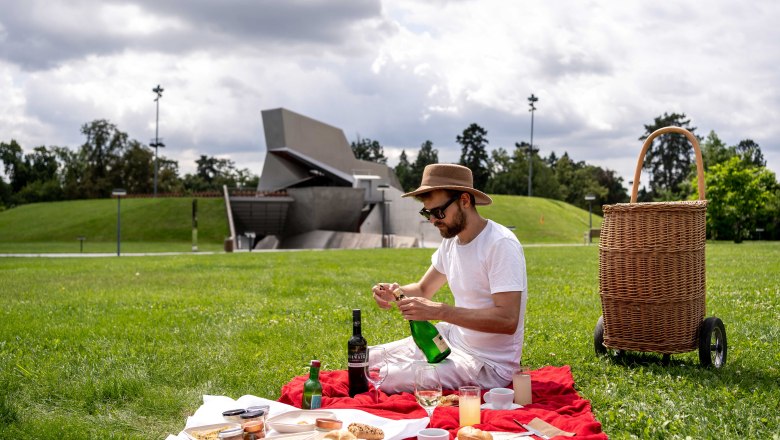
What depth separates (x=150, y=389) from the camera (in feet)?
15.4

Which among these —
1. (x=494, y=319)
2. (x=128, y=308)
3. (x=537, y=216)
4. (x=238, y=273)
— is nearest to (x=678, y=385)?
(x=494, y=319)

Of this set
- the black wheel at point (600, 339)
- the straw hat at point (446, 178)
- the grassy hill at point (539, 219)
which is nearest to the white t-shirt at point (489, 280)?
the straw hat at point (446, 178)

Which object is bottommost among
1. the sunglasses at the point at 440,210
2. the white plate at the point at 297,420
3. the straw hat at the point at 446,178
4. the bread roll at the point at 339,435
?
the white plate at the point at 297,420

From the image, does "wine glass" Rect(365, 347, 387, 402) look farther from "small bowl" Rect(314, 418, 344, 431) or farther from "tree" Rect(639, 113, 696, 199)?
"tree" Rect(639, 113, 696, 199)

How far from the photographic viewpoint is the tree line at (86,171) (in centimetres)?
7294

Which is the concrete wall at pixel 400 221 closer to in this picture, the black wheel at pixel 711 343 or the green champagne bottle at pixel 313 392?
the black wheel at pixel 711 343

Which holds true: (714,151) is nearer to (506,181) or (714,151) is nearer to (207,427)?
(506,181)

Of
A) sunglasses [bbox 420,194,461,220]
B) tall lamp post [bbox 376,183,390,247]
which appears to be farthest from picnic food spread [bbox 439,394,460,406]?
tall lamp post [bbox 376,183,390,247]

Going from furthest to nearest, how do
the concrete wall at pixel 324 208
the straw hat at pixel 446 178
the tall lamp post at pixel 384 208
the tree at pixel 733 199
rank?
the concrete wall at pixel 324 208 → the tree at pixel 733 199 → the tall lamp post at pixel 384 208 → the straw hat at pixel 446 178

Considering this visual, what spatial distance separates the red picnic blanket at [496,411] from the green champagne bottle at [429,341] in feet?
0.85

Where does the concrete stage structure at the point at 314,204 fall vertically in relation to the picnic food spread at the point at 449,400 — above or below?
above

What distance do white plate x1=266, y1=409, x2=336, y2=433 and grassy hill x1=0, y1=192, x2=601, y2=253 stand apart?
37911 mm

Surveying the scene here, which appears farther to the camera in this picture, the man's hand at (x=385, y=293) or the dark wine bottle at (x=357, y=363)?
the man's hand at (x=385, y=293)

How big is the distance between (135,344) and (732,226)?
4414cm
